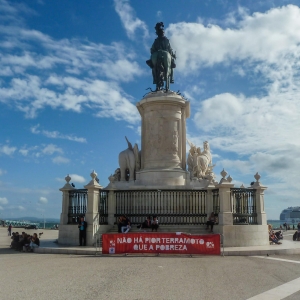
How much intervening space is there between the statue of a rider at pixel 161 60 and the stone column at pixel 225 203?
9.36 m

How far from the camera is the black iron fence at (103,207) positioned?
68.3 ft

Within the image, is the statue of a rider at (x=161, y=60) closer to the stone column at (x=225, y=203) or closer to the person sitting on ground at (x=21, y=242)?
the stone column at (x=225, y=203)

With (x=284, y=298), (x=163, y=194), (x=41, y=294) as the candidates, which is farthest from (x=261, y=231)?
(x=41, y=294)

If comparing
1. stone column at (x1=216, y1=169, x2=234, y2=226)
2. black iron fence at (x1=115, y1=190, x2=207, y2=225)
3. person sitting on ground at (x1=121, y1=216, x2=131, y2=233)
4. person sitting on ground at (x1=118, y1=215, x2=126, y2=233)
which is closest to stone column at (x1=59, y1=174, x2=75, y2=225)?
black iron fence at (x1=115, y1=190, x2=207, y2=225)

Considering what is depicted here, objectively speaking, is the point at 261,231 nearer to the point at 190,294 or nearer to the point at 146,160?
the point at 146,160

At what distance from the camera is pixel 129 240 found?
1562 cm

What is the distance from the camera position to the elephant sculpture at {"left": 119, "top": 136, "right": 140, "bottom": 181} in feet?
82.5

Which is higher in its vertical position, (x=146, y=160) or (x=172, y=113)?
(x=172, y=113)

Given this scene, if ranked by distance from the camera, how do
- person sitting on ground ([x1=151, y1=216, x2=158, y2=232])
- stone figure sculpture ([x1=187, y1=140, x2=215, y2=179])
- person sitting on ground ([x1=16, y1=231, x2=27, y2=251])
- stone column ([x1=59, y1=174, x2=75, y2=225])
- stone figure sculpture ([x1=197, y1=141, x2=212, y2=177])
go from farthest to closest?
1. stone figure sculpture ([x1=197, y1=141, x2=212, y2=177])
2. stone figure sculpture ([x1=187, y1=140, x2=215, y2=179])
3. stone column ([x1=59, y1=174, x2=75, y2=225])
4. person sitting on ground ([x1=151, y1=216, x2=158, y2=232])
5. person sitting on ground ([x1=16, y1=231, x2=27, y2=251])

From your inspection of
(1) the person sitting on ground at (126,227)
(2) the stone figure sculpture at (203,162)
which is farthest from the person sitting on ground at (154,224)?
(2) the stone figure sculpture at (203,162)

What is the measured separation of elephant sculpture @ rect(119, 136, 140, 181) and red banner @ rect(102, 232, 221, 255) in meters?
9.54

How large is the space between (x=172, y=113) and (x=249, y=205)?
309 inches

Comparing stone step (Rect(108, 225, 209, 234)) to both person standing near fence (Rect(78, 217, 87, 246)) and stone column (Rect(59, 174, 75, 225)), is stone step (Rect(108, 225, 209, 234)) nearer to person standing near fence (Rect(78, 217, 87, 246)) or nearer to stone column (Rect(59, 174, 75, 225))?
person standing near fence (Rect(78, 217, 87, 246))

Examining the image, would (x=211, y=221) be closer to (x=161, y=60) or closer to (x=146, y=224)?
(x=146, y=224)
